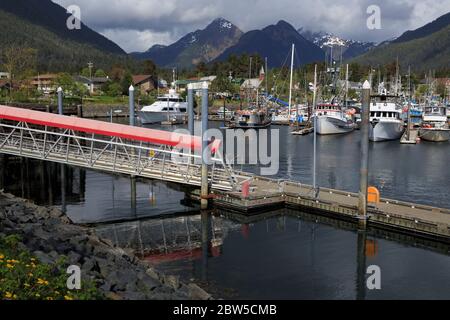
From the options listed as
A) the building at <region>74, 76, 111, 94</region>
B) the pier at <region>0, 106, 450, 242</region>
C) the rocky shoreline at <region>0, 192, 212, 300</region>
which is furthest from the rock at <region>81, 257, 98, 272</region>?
the building at <region>74, 76, 111, 94</region>

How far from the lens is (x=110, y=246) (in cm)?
2180

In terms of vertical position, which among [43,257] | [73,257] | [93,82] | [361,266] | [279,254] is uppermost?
[93,82]

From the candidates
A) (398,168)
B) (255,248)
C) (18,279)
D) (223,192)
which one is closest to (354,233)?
(255,248)

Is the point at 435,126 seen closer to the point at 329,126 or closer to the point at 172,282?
the point at 329,126

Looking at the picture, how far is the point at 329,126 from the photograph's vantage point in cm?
8425

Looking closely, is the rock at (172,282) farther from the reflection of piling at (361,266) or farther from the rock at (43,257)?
the reflection of piling at (361,266)

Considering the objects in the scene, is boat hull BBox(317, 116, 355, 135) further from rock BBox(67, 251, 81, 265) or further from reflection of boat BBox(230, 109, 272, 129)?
rock BBox(67, 251, 81, 265)

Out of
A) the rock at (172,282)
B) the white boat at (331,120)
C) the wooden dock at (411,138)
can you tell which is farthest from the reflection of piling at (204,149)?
the white boat at (331,120)

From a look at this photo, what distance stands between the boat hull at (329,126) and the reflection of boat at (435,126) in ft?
41.3

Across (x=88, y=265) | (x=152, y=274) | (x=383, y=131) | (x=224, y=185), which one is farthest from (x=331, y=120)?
(x=88, y=265)

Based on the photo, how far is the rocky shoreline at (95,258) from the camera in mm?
15453

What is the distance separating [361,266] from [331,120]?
209 feet

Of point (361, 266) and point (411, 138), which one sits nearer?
point (361, 266)

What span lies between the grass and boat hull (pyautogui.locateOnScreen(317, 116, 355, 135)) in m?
71.0
